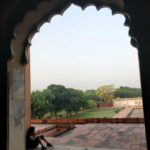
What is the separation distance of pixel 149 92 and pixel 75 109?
35590 mm

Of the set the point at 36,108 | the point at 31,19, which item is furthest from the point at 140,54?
the point at 36,108

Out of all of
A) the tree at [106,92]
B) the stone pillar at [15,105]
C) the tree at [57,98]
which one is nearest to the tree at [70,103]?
→ the tree at [57,98]

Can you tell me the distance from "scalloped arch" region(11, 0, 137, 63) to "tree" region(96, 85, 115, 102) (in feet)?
194

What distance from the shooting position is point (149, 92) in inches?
82.9

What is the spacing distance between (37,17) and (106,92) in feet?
201

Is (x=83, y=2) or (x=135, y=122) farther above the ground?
(x=83, y=2)

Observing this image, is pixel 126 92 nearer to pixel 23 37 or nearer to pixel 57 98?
pixel 57 98

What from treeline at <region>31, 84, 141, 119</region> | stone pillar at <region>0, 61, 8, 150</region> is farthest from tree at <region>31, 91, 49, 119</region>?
stone pillar at <region>0, 61, 8, 150</region>

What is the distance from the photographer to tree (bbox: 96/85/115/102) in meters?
62.3

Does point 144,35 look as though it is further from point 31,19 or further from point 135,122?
point 135,122

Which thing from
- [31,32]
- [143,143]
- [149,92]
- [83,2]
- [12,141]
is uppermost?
[83,2]

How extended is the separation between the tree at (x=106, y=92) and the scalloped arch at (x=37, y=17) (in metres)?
59.2

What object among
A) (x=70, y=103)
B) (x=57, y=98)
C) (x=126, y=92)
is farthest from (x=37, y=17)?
(x=126, y=92)

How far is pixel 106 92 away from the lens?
63.4 m
